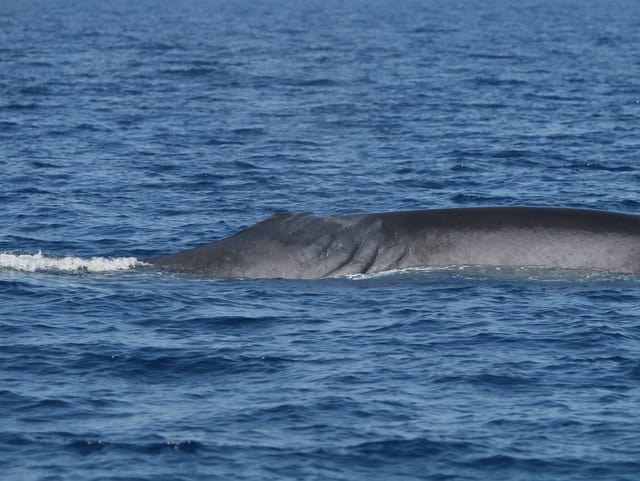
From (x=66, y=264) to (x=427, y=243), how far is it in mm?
6103

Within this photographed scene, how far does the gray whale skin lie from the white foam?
1.00m

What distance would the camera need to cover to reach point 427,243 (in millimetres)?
23609

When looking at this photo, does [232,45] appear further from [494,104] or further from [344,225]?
[344,225]

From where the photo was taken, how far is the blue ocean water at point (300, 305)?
1647cm

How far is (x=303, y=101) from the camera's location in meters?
55.4

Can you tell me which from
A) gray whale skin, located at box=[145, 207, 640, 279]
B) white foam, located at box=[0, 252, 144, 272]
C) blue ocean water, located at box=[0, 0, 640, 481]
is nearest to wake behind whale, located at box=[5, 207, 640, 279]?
gray whale skin, located at box=[145, 207, 640, 279]

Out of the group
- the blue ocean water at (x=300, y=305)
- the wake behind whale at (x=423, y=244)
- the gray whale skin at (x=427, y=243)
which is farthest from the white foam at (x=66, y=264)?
the gray whale skin at (x=427, y=243)

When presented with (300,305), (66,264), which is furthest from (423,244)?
(66,264)

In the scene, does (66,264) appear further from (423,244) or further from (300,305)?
(423,244)

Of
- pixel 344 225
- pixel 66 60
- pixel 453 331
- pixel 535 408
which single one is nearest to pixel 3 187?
pixel 344 225

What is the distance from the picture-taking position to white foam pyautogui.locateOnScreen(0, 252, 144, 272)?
24828 millimetres

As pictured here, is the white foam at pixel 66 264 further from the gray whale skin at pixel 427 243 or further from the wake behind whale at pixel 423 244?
the gray whale skin at pixel 427 243

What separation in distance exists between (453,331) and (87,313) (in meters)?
5.38

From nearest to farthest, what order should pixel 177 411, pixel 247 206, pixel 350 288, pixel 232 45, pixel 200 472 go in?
pixel 200 472
pixel 177 411
pixel 350 288
pixel 247 206
pixel 232 45
